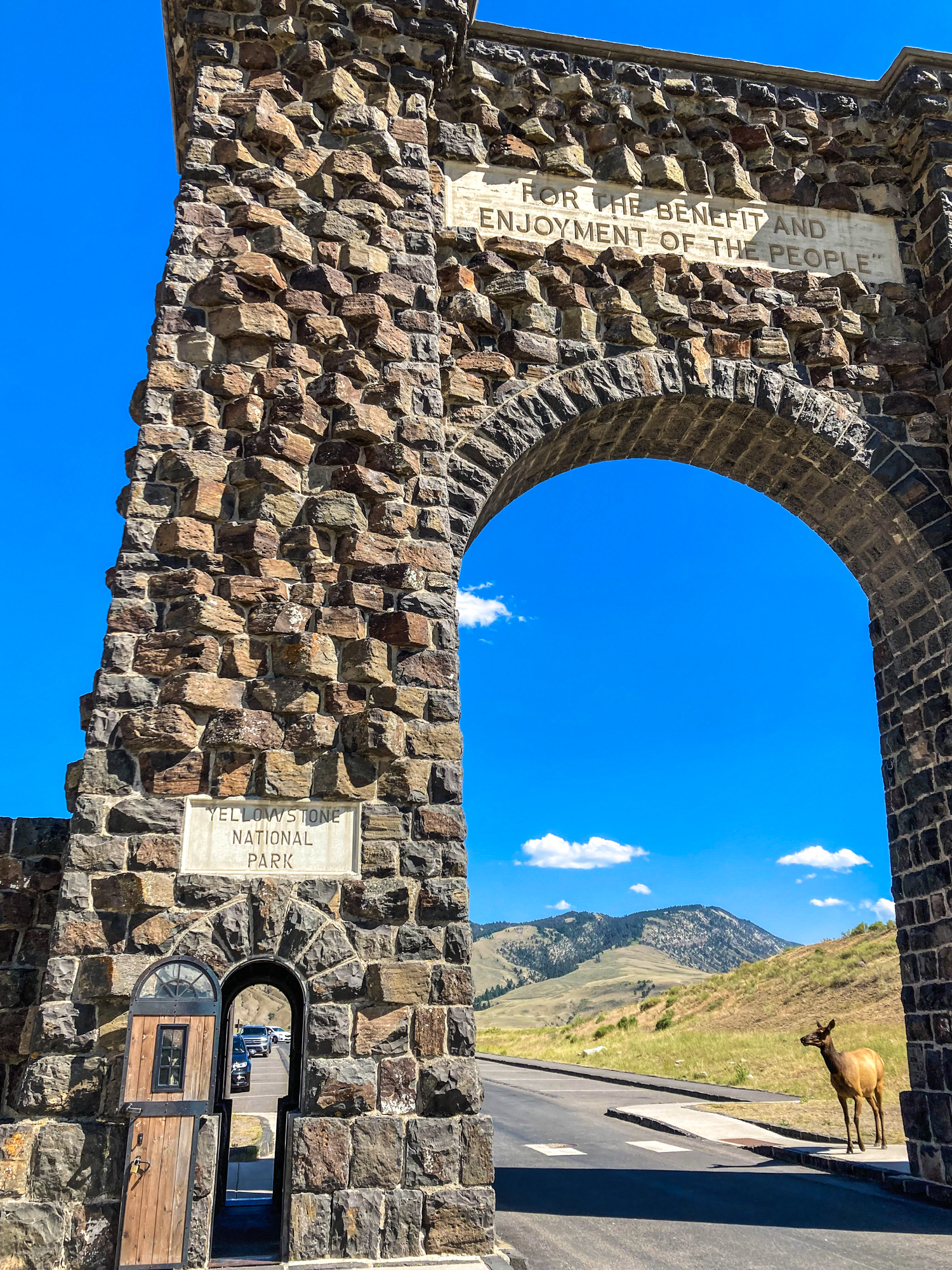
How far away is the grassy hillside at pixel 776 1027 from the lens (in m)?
15.7

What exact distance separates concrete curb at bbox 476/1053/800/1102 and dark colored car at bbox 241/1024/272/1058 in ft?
29.8

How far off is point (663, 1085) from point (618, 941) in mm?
100345

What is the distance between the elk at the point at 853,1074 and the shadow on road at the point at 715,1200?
35.8 inches

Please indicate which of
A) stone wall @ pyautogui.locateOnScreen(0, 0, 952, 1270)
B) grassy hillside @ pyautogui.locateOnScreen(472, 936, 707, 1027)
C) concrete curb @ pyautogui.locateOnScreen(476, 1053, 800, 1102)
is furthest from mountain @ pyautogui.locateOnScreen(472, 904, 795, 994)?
stone wall @ pyautogui.locateOnScreen(0, 0, 952, 1270)

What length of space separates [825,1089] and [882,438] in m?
11.2

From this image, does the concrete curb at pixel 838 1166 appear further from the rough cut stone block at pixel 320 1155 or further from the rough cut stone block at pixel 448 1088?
the rough cut stone block at pixel 320 1155

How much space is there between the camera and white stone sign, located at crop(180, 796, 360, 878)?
5.23m

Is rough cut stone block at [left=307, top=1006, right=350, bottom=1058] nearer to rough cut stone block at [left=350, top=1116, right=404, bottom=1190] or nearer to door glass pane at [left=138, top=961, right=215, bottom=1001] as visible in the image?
rough cut stone block at [left=350, top=1116, right=404, bottom=1190]

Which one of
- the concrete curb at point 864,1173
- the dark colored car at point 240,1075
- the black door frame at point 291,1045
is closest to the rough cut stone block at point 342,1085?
the black door frame at point 291,1045

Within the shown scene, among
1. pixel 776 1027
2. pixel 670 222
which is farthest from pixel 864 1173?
pixel 776 1027

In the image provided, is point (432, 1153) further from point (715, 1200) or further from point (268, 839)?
point (715, 1200)

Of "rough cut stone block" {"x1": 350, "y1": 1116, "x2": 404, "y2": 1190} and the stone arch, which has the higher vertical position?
the stone arch

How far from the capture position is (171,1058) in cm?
473

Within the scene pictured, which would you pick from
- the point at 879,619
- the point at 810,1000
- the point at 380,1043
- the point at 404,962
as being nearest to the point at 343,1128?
the point at 380,1043
